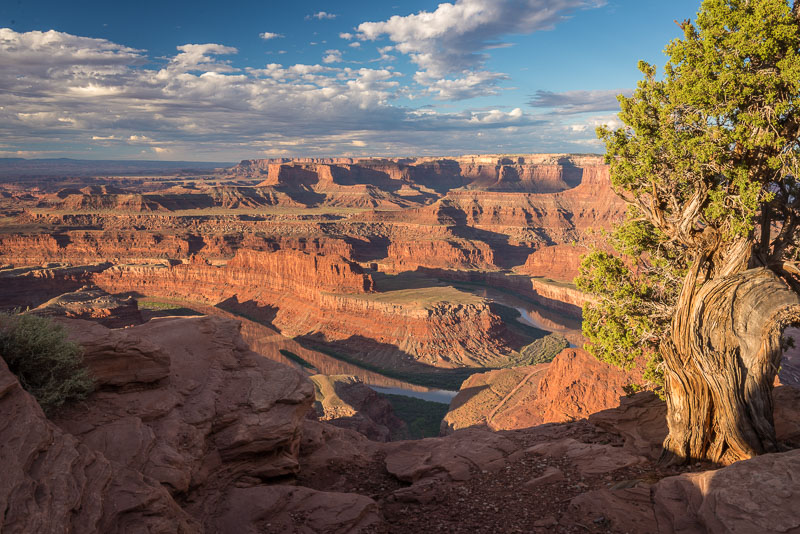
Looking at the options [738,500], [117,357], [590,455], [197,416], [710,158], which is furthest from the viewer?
[590,455]

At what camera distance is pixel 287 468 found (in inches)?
539

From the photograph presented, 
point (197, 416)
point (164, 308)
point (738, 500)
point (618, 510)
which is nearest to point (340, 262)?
point (164, 308)

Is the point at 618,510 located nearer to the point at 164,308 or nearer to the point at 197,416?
the point at 197,416

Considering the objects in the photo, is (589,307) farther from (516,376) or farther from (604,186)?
(604,186)

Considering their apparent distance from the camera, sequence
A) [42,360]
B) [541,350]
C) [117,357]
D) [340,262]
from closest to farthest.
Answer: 1. [42,360]
2. [117,357]
3. [541,350]
4. [340,262]

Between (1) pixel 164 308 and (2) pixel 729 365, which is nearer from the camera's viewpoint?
(2) pixel 729 365

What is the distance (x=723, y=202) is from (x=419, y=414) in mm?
41998

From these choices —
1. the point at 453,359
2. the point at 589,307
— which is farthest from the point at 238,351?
the point at 453,359

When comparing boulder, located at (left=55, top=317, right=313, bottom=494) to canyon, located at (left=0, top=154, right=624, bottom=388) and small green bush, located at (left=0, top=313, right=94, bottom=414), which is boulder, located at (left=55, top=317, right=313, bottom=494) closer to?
small green bush, located at (left=0, top=313, right=94, bottom=414)

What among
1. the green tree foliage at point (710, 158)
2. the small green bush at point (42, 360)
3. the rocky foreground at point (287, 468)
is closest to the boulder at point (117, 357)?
the rocky foreground at point (287, 468)

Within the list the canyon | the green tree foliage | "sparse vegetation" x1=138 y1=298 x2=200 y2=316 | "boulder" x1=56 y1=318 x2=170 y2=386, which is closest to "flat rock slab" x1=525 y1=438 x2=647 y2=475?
the green tree foliage

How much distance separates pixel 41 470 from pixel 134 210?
584 feet

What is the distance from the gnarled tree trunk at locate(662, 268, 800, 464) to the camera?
10.7m

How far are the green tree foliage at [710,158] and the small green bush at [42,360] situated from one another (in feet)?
49.1
